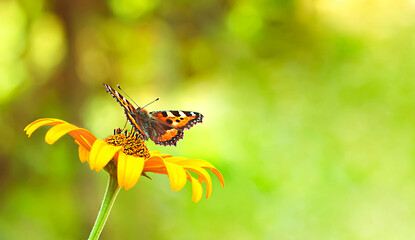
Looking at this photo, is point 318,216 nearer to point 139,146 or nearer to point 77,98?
point 77,98

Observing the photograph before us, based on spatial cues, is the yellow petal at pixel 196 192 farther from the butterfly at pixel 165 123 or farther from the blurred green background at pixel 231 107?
the blurred green background at pixel 231 107

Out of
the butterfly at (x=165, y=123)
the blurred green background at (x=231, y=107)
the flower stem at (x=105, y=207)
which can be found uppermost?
the blurred green background at (x=231, y=107)

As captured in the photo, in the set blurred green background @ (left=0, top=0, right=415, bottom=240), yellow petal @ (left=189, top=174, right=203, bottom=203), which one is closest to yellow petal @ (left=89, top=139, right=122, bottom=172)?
yellow petal @ (left=189, top=174, right=203, bottom=203)

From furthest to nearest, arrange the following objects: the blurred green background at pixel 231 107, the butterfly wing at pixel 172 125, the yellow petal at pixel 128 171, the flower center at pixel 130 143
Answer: the blurred green background at pixel 231 107
the butterfly wing at pixel 172 125
the flower center at pixel 130 143
the yellow petal at pixel 128 171

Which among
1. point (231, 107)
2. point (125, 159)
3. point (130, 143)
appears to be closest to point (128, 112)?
point (130, 143)

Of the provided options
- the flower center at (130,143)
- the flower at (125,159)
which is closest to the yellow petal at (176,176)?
the flower at (125,159)

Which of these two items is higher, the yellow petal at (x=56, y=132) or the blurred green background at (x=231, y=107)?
the blurred green background at (x=231, y=107)

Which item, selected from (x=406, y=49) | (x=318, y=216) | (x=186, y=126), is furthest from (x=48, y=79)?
(x=406, y=49)
